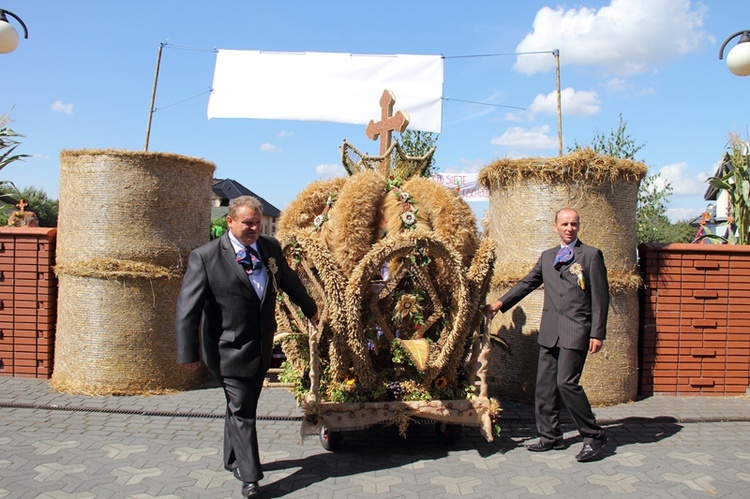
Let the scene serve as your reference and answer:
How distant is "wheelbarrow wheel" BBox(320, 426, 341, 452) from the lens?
4707 mm

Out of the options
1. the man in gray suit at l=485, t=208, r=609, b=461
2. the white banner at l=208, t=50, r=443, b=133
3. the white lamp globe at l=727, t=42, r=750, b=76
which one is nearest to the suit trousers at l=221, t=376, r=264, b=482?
the man in gray suit at l=485, t=208, r=609, b=461

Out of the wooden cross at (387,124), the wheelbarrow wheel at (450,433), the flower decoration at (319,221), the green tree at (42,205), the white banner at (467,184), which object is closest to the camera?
the wheelbarrow wheel at (450,433)

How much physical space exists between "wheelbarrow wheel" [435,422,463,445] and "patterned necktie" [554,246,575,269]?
1.61 meters

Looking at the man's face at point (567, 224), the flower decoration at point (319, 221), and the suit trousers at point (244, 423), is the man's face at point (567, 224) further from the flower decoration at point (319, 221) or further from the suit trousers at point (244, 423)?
the suit trousers at point (244, 423)

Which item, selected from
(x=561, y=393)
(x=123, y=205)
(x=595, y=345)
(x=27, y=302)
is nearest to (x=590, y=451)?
(x=561, y=393)

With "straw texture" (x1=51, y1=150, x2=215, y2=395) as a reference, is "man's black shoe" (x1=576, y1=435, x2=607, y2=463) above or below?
below

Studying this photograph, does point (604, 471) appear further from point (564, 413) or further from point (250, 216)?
point (250, 216)

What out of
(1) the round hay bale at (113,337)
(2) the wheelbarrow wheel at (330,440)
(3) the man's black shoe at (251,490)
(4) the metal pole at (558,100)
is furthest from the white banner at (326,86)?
(3) the man's black shoe at (251,490)

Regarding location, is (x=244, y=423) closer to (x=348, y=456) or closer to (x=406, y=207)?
(x=348, y=456)

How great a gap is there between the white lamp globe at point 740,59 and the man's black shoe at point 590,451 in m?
4.71

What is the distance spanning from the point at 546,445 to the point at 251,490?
8.11ft

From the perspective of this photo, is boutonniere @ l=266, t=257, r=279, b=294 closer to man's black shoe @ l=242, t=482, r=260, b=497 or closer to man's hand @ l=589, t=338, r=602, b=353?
man's black shoe @ l=242, t=482, r=260, b=497

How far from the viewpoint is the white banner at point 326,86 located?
355 inches

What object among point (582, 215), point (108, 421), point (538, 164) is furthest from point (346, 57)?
point (108, 421)
